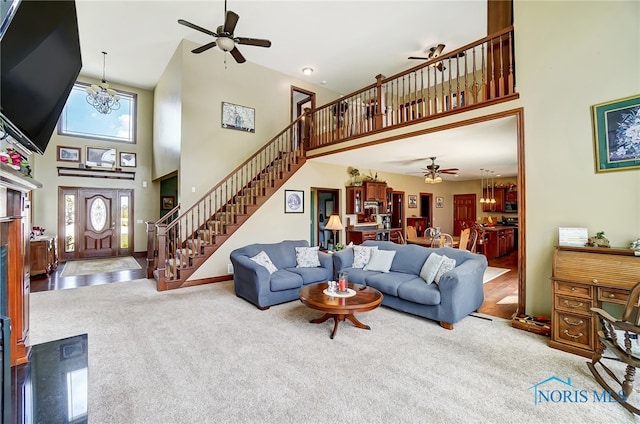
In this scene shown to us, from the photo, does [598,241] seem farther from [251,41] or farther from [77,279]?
[77,279]

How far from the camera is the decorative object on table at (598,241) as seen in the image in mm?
2846

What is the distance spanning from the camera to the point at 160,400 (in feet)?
6.94

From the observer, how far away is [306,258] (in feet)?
16.2

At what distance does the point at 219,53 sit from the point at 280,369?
6762 millimetres

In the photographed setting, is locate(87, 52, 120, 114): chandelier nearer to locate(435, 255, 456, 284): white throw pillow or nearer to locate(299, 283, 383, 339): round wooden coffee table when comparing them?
locate(299, 283, 383, 339): round wooden coffee table

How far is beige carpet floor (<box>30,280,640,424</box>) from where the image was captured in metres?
1.99

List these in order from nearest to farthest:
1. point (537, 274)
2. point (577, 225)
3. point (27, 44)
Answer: point (27, 44)
point (577, 225)
point (537, 274)

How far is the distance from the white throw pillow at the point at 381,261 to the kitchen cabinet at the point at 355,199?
319cm

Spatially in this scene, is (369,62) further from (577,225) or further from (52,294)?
(52,294)

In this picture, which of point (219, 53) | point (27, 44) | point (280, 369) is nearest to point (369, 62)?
point (219, 53)

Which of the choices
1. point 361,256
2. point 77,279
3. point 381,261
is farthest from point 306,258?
point 77,279

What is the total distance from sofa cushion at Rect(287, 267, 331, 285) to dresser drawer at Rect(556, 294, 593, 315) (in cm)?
302

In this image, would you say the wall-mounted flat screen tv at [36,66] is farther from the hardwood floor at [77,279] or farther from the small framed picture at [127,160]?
the small framed picture at [127,160]

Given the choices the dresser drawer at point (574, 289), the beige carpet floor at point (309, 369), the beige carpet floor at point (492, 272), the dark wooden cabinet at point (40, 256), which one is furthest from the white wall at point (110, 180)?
the dresser drawer at point (574, 289)
